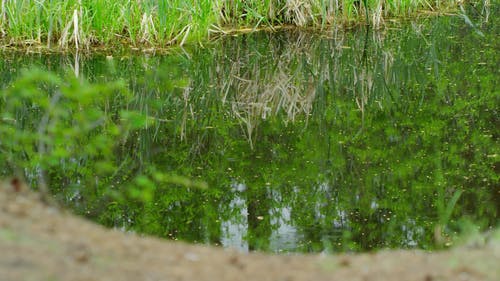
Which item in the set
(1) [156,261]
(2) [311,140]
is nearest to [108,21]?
(2) [311,140]

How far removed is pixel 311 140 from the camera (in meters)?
8.37

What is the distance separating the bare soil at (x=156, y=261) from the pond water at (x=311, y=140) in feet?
3.60

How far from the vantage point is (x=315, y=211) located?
21.5ft

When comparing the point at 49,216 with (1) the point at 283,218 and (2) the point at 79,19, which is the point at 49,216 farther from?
(2) the point at 79,19

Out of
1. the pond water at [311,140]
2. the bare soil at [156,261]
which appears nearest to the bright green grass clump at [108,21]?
the pond water at [311,140]

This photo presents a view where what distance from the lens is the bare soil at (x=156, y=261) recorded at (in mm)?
3352

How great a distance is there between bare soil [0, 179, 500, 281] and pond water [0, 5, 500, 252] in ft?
3.60

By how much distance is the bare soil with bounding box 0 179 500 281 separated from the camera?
132 inches

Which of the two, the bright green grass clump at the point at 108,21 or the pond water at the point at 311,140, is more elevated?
the bright green grass clump at the point at 108,21

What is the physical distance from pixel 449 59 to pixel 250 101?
340 centimetres

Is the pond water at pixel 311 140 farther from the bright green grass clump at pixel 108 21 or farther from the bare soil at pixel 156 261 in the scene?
the bare soil at pixel 156 261

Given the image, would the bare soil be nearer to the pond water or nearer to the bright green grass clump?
the pond water

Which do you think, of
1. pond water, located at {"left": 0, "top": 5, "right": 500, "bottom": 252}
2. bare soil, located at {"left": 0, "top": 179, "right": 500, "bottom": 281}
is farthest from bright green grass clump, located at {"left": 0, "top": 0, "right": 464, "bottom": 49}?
bare soil, located at {"left": 0, "top": 179, "right": 500, "bottom": 281}

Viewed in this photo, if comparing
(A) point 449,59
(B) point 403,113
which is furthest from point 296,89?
(A) point 449,59
